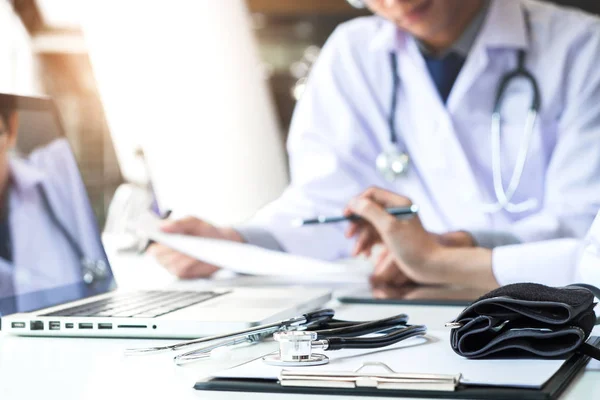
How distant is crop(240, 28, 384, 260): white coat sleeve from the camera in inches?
66.4

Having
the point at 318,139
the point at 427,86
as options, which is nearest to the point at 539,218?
the point at 427,86

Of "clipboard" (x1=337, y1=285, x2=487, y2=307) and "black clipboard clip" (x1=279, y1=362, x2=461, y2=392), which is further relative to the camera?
"clipboard" (x1=337, y1=285, x2=487, y2=307)

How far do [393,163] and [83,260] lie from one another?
2.89 ft

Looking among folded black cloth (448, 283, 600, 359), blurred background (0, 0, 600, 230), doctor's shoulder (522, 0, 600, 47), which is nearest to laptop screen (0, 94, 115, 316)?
folded black cloth (448, 283, 600, 359)

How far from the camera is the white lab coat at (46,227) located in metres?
0.93

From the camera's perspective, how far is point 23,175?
3.21 ft

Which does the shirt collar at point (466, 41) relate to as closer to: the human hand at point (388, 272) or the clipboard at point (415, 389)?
the human hand at point (388, 272)

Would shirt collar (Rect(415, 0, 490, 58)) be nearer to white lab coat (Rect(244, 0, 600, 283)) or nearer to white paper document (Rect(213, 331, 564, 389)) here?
Answer: white lab coat (Rect(244, 0, 600, 283))

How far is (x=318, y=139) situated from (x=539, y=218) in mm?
516

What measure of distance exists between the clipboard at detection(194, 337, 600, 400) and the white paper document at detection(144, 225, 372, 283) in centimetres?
61

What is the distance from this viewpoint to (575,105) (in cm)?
164

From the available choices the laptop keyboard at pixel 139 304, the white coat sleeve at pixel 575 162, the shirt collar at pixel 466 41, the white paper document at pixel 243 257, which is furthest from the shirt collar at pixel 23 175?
the shirt collar at pixel 466 41

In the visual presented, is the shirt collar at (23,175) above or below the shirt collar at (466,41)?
below

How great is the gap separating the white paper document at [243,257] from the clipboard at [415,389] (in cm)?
61
